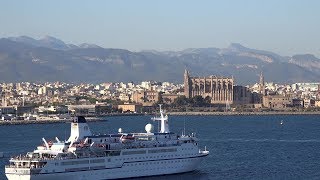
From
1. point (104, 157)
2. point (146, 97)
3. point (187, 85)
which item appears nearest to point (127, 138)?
point (104, 157)

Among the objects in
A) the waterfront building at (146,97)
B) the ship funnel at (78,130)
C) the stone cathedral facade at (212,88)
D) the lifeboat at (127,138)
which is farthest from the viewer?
the waterfront building at (146,97)

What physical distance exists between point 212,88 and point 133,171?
113613mm

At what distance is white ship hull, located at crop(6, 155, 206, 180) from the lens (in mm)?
34469

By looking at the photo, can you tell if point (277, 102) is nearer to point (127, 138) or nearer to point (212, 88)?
point (212, 88)

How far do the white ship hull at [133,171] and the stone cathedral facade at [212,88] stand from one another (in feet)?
352

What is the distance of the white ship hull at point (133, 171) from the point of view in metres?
34.5

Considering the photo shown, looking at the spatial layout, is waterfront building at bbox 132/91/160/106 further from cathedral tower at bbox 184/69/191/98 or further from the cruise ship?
the cruise ship

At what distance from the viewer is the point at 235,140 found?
201 feet

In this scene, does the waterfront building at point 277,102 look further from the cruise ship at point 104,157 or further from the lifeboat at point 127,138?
the lifeboat at point 127,138

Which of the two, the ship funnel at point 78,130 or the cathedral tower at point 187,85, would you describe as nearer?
the ship funnel at point 78,130

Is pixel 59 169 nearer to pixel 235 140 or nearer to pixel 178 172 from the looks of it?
pixel 178 172

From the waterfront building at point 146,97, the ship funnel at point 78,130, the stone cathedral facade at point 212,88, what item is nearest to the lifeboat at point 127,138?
the ship funnel at point 78,130

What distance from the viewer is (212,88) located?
15075 centimetres

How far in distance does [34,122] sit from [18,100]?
46989 millimetres
